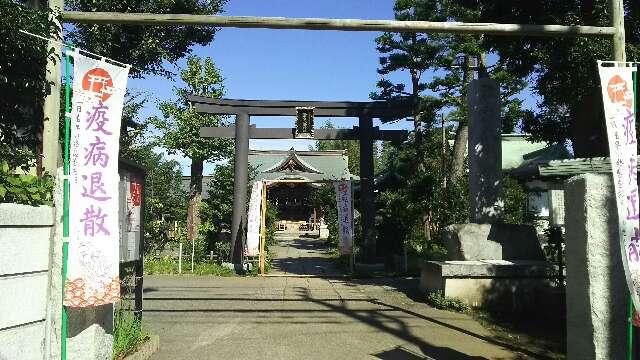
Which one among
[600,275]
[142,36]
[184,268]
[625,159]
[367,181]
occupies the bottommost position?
[184,268]

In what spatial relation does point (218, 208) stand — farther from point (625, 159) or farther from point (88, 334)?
point (625, 159)

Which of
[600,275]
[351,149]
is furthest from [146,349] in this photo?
[351,149]

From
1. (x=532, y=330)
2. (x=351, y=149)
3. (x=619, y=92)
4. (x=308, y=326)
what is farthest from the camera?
(x=351, y=149)

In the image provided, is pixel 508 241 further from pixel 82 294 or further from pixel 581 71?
pixel 82 294

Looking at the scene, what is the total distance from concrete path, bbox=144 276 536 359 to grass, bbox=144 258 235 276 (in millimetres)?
3421

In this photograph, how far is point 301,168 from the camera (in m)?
34.9

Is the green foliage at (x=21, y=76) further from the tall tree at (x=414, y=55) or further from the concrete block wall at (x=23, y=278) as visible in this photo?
the tall tree at (x=414, y=55)

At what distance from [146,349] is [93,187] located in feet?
8.40

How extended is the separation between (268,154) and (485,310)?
30.2 meters

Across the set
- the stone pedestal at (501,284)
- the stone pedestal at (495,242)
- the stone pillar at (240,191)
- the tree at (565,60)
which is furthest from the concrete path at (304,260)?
the tree at (565,60)

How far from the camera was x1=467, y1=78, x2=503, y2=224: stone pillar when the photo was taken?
1084cm

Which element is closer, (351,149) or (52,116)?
(52,116)

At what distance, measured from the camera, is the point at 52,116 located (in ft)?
16.5

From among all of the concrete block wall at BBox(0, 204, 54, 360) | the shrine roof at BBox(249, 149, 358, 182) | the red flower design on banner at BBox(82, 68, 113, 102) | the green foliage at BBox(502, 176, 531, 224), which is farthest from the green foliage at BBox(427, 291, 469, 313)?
the shrine roof at BBox(249, 149, 358, 182)
